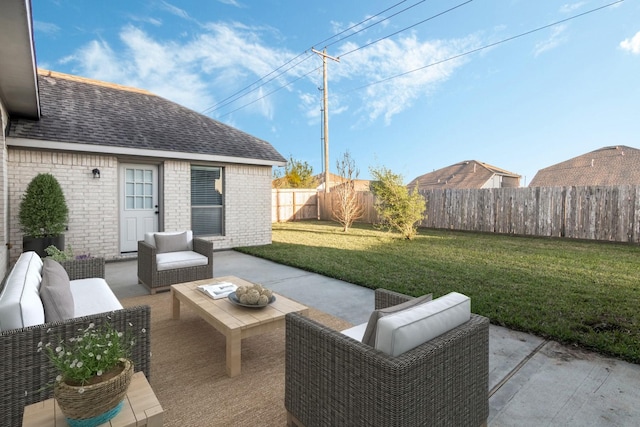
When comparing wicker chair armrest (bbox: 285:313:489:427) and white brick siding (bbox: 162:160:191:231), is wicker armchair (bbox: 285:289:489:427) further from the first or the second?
white brick siding (bbox: 162:160:191:231)

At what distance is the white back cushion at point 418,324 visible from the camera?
1.46 meters

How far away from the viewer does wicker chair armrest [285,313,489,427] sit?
1.38m

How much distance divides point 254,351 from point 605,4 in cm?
1372

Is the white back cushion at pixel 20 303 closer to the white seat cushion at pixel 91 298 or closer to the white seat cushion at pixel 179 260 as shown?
the white seat cushion at pixel 91 298

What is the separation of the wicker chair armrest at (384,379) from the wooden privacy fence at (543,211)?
9963 mm

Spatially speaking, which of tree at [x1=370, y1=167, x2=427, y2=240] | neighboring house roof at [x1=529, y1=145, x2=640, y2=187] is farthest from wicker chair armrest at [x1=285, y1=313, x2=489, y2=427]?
neighboring house roof at [x1=529, y1=145, x2=640, y2=187]

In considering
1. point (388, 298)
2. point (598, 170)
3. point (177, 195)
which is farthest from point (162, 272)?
point (598, 170)

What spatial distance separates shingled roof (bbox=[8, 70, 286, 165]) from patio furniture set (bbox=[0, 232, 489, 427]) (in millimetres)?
5525

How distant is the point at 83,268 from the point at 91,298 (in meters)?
1.10

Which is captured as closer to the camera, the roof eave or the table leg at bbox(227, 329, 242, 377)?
the table leg at bbox(227, 329, 242, 377)

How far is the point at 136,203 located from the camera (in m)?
7.55

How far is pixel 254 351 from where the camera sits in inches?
118

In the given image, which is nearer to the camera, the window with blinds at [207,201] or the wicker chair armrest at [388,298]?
the wicker chair armrest at [388,298]

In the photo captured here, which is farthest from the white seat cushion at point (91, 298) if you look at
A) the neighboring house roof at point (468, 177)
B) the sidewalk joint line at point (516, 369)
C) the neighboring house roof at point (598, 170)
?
the neighboring house roof at point (598, 170)
